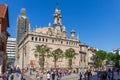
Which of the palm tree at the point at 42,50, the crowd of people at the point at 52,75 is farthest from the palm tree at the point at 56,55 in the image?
the crowd of people at the point at 52,75

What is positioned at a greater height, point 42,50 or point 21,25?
point 21,25

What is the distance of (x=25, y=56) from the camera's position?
317 feet

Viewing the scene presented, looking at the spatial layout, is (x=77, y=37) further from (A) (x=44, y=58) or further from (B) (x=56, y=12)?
(A) (x=44, y=58)

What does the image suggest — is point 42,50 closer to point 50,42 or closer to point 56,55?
point 56,55

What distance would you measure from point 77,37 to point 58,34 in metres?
9.62

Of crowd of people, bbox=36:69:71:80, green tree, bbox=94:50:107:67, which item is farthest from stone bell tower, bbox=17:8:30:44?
crowd of people, bbox=36:69:71:80

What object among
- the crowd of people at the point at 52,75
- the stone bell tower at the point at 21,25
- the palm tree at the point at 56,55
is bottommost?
the crowd of people at the point at 52,75

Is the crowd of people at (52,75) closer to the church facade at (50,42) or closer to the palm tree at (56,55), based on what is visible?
the church facade at (50,42)

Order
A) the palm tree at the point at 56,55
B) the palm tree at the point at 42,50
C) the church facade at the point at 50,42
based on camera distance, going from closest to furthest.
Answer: the palm tree at the point at 42,50
the church facade at the point at 50,42
the palm tree at the point at 56,55

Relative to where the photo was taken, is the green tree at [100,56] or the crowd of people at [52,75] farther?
the green tree at [100,56]

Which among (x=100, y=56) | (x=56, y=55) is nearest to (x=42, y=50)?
(x=56, y=55)

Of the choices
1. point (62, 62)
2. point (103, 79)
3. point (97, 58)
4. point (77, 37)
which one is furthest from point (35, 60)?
point (103, 79)

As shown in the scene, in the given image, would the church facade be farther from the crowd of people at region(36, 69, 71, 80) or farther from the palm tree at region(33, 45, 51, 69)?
the crowd of people at region(36, 69, 71, 80)

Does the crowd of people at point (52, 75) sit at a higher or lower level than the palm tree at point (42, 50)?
lower
